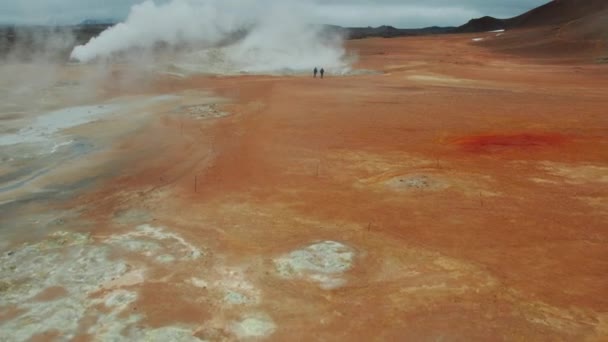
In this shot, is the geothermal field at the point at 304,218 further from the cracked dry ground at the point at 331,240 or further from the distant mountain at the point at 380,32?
the distant mountain at the point at 380,32

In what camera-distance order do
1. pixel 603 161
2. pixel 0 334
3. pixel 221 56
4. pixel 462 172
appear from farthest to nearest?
1. pixel 221 56
2. pixel 603 161
3. pixel 462 172
4. pixel 0 334

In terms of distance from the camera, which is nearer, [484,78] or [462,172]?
[462,172]

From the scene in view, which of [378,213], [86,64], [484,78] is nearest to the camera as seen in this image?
[378,213]

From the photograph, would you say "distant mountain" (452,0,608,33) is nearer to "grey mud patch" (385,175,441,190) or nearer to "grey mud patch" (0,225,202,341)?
"grey mud patch" (385,175,441,190)

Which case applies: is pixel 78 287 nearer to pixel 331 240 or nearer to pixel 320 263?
pixel 320 263

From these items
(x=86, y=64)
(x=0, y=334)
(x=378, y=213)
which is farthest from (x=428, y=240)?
(x=86, y=64)

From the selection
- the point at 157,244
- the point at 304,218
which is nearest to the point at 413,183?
the point at 304,218

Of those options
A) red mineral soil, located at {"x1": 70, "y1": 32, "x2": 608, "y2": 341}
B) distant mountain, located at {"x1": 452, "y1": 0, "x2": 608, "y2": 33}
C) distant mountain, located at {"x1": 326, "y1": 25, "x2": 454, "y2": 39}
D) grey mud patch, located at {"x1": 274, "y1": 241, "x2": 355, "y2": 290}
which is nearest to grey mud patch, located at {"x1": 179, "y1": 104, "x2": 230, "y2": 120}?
red mineral soil, located at {"x1": 70, "y1": 32, "x2": 608, "y2": 341}

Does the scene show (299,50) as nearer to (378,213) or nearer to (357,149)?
(357,149)
